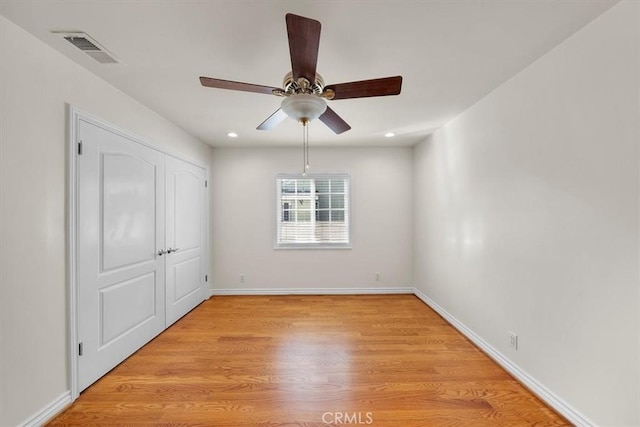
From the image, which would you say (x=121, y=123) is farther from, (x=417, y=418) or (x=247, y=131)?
(x=417, y=418)

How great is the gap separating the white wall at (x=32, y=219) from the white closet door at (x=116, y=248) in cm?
15

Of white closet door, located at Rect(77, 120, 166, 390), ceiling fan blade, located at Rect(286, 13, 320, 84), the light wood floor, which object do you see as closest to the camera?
ceiling fan blade, located at Rect(286, 13, 320, 84)

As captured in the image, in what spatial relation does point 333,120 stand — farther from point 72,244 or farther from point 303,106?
point 72,244

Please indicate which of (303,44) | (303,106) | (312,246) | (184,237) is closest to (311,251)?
(312,246)

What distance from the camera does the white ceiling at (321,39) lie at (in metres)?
1.40

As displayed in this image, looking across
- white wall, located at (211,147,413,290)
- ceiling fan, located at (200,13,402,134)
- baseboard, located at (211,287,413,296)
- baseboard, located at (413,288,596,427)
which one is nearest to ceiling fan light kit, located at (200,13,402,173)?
ceiling fan, located at (200,13,402,134)

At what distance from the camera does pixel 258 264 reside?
4285 millimetres

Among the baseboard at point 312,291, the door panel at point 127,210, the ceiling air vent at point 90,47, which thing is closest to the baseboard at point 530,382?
the baseboard at point 312,291

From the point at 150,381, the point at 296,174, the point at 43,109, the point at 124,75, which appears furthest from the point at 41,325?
the point at 296,174

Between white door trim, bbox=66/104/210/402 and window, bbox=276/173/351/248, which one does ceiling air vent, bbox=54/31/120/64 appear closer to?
→ white door trim, bbox=66/104/210/402

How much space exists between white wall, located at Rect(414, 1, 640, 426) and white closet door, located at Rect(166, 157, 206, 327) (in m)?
3.40

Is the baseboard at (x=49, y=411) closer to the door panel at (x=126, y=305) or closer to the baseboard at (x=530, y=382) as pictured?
the door panel at (x=126, y=305)

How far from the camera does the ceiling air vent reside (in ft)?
5.22

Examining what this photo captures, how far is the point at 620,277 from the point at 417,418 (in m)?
1.42
